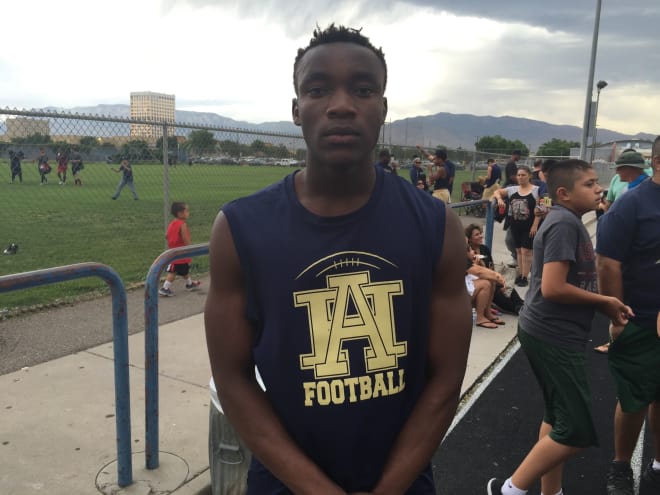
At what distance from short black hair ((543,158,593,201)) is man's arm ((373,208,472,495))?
5.34 feet

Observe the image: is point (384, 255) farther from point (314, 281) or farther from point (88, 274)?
point (88, 274)

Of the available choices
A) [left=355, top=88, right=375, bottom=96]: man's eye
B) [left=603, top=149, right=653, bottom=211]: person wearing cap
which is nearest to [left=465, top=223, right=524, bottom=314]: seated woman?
[left=603, top=149, right=653, bottom=211]: person wearing cap

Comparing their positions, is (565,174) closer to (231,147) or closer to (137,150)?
(137,150)

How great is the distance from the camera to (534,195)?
781cm

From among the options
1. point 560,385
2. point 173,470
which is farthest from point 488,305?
point 173,470

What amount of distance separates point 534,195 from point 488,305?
237 cm

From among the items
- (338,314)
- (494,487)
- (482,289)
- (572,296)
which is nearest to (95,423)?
(494,487)

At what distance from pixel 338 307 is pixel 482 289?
502cm

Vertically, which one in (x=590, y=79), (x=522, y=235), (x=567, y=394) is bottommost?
(x=567, y=394)

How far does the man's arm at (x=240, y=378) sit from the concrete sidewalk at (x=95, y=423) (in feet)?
5.80

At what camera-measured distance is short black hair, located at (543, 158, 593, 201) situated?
110 inches

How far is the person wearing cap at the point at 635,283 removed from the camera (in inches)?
110

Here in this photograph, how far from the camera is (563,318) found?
2.66m

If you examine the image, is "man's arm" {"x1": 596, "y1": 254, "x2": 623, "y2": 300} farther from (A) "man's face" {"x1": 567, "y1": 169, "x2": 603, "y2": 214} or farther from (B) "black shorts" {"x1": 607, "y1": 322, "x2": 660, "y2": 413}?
(A) "man's face" {"x1": 567, "y1": 169, "x2": 603, "y2": 214}
